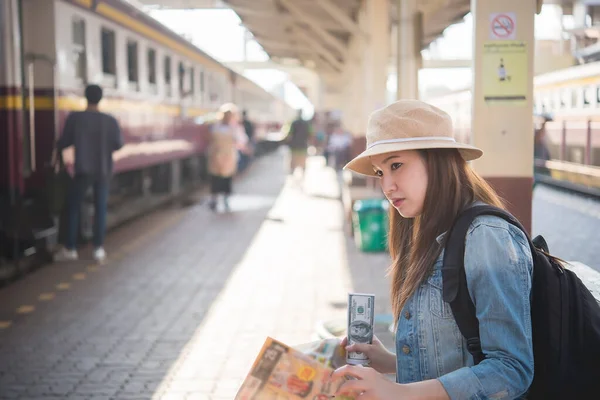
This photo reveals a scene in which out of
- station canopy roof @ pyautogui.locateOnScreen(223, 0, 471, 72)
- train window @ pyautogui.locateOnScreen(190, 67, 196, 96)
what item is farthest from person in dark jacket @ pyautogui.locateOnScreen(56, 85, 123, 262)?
train window @ pyautogui.locateOnScreen(190, 67, 196, 96)

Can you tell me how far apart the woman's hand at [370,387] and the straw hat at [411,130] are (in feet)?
1.86

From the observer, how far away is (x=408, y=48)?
985 cm

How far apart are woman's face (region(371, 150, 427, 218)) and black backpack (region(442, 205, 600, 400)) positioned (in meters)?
0.17

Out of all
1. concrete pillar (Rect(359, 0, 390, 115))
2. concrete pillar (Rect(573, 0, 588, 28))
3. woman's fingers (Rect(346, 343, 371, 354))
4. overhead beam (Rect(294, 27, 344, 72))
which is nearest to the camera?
woman's fingers (Rect(346, 343, 371, 354))

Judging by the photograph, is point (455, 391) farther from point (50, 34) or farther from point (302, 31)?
point (302, 31)

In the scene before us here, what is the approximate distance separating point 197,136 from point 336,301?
11.8 m

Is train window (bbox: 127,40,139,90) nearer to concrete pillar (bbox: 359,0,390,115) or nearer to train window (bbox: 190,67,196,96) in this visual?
concrete pillar (bbox: 359,0,390,115)

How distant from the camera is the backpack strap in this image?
7.12 ft

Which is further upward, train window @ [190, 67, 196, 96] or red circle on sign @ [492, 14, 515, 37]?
train window @ [190, 67, 196, 96]

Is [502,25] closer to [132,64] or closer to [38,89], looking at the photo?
[38,89]

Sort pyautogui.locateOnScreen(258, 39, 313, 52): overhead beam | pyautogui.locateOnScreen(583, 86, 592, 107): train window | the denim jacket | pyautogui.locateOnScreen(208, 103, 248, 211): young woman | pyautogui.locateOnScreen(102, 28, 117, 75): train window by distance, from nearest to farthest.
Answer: the denim jacket → pyautogui.locateOnScreen(102, 28, 117, 75): train window → pyautogui.locateOnScreen(208, 103, 248, 211): young woman → pyautogui.locateOnScreen(583, 86, 592, 107): train window → pyautogui.locateOnScreen(258, 39, 313, 52): overhead beam

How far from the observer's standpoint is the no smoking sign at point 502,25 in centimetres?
530

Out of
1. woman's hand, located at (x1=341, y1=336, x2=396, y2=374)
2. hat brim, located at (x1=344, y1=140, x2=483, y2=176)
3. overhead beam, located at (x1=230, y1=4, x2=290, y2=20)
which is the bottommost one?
woman's hand, located at (x1=341, y1=336, x2=396, y2=374)

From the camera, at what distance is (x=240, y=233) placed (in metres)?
12.0
